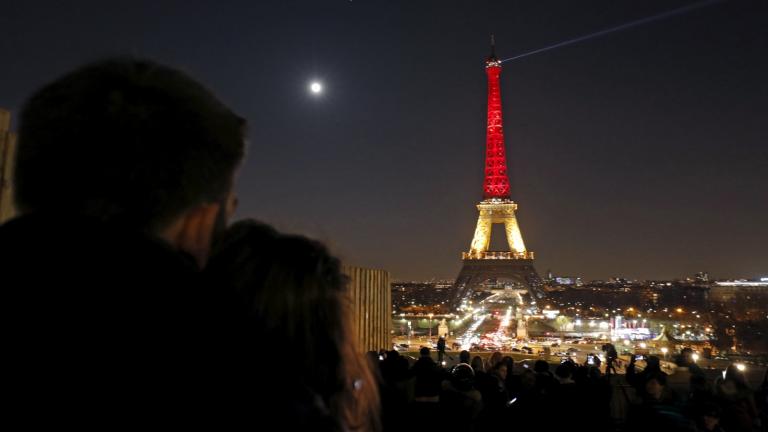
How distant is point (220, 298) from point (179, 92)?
43 cm

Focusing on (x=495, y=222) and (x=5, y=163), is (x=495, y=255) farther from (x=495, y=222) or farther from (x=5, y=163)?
(x=5, y=163)

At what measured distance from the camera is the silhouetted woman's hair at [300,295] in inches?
48.9

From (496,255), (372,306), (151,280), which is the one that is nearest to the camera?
(151,280)

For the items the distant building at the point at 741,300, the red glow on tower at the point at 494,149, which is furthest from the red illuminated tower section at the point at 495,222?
the distant building at the point at 741,300

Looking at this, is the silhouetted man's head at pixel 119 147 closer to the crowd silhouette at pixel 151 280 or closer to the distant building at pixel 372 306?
the crowd silhouette at pixel 151 280

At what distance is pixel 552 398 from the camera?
4.55m

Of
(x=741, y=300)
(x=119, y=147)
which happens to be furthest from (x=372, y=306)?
(x=741, y=300)

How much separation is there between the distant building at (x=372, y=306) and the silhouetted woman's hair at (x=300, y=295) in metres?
7.45

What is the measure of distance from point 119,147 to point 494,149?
6972 cm

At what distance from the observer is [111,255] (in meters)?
0.78

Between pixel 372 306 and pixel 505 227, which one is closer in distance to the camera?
pixel 372 306

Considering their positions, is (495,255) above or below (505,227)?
below

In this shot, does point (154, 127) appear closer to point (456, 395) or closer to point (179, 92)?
point (179, 92)

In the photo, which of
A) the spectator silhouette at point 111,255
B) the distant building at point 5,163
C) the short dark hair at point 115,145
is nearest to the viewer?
the spectator silhouette at point 111,255
